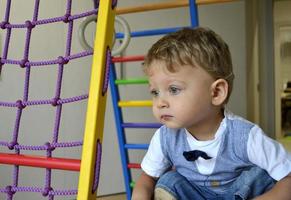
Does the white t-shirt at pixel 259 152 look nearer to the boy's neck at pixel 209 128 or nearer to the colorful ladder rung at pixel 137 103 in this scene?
the boy's neck at pixel 209 128

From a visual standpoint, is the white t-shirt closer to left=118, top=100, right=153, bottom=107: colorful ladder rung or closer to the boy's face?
the boy's face

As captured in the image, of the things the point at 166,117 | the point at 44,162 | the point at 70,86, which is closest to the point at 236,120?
the point at 166,117

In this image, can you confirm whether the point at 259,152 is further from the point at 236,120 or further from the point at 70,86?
the point at 70,86

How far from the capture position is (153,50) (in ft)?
2.67

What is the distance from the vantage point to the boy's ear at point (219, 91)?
0.79 m

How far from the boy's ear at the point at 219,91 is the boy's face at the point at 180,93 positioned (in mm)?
10

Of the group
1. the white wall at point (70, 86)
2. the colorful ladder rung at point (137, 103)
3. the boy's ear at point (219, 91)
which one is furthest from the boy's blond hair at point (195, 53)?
the white wall at point (70, 86)

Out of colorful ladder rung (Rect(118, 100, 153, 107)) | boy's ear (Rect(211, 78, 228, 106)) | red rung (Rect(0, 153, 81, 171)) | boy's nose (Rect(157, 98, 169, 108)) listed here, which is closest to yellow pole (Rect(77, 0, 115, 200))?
red rung (Rect(0, 153, 81, 171))

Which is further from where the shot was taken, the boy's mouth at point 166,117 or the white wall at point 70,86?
the white wall at point 70,86

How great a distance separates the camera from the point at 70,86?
6.42ft


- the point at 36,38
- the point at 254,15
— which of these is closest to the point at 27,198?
the point at 36,38

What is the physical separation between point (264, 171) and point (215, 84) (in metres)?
0.22

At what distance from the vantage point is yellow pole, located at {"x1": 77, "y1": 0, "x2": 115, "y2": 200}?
2.58 feet

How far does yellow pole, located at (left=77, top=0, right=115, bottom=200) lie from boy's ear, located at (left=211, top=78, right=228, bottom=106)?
26 centimetres
